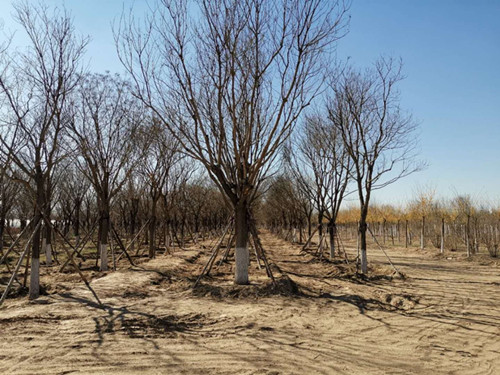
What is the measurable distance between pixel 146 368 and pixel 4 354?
2.02 m

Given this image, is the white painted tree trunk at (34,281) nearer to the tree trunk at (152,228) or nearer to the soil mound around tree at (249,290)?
the soil mound around tree at (249,290)

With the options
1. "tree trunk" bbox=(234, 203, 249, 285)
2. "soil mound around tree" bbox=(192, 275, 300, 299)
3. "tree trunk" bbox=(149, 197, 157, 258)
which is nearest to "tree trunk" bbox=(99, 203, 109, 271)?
"tree trunk" bbox=(149, 197, 157, 258)

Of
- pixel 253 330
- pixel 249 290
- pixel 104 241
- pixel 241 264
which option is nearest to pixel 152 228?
pixel 104 241

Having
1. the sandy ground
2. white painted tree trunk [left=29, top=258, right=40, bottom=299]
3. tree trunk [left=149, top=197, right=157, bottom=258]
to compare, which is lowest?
the sandy ground

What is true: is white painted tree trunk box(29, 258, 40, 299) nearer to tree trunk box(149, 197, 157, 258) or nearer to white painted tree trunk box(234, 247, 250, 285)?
white painted tree trunk box(234, 247, 250, 285)

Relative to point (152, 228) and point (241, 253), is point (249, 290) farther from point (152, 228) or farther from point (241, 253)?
point (152, 228)

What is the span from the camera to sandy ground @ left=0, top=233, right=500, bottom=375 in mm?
4621

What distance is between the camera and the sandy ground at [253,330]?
462 cm

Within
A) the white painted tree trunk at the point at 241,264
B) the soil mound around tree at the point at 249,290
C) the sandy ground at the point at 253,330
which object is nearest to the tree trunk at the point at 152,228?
the sandy ground at the point at 253,330

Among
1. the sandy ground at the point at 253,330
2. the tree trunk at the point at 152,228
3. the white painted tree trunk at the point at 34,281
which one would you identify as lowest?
the sandy ground at the point at 253,330

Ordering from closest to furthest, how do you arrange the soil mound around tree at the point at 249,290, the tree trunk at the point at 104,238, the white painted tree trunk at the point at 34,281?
the white painted tree trunk at the point at 34,281
the soil mound around tree at the point at 249,290
the tree trunk at the point at 104,238

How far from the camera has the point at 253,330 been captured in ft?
20.0

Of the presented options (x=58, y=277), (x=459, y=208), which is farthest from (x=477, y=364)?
(x=459, y=208)

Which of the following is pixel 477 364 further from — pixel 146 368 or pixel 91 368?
pixel 91 368
